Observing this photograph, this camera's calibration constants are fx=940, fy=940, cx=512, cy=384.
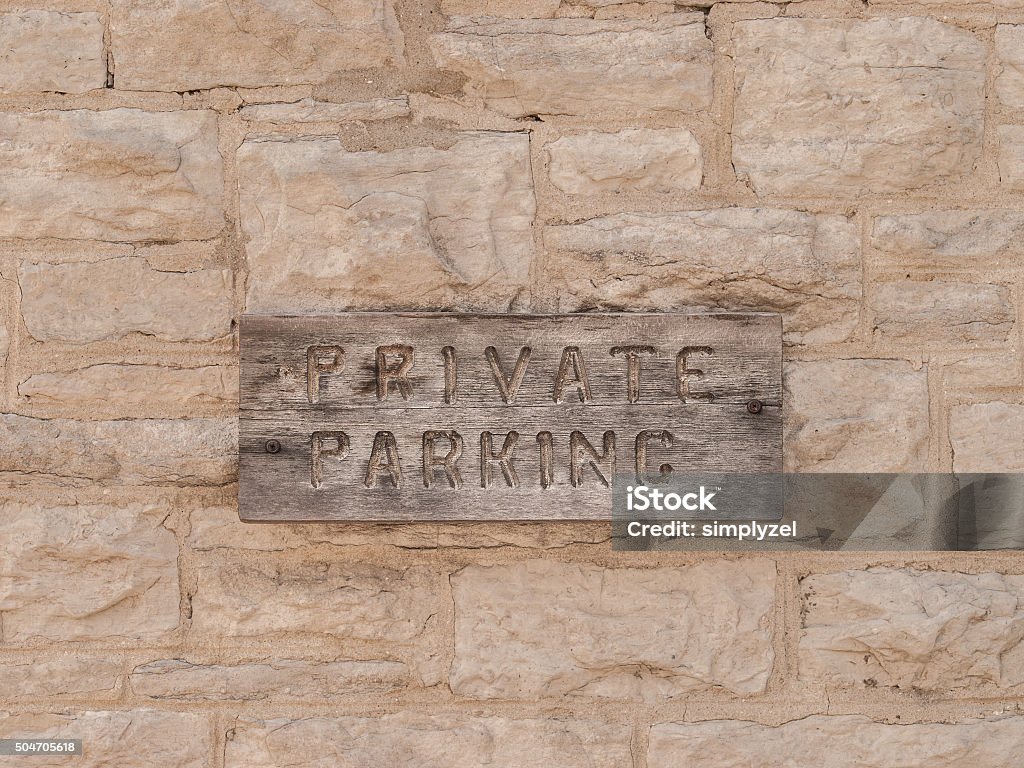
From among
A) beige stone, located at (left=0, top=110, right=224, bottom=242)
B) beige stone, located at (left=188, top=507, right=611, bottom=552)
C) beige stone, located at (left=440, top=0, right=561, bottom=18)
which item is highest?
beige stone, located at (left=440, top=0, right=561, bottom=18)


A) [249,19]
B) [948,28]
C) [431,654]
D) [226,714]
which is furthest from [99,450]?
[948,28]

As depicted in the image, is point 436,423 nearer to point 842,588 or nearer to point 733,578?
point 733,578

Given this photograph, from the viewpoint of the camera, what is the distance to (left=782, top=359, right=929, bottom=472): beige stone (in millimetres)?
1848

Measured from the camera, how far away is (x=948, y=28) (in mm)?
1854

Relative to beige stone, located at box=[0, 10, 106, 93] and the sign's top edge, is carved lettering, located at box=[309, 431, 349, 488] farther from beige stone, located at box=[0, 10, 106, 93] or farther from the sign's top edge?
beige stone, located at box=[0, 10, 106, 93]

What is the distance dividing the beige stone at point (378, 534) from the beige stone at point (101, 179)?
1.90ft

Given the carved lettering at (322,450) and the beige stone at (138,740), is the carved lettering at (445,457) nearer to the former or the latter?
the carved lettering at (322,450)

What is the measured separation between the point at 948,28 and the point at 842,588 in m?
1.12

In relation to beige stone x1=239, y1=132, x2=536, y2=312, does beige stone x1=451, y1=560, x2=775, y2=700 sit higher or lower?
lower

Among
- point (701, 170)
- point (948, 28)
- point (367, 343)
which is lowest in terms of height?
point (367, 343)

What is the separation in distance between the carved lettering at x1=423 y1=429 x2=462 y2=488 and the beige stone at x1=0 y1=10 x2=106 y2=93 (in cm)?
97

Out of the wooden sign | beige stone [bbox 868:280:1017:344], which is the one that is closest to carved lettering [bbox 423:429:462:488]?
the wooden sign

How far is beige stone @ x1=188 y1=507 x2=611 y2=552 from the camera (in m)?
1.84

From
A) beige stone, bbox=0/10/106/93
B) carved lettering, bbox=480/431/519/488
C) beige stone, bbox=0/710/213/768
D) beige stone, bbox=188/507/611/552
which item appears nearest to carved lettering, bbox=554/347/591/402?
carved lettering, bbox=480/431/519/488
